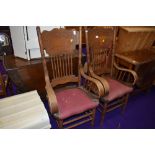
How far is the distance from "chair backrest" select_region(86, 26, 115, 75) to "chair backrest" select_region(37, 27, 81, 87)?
0.22 m

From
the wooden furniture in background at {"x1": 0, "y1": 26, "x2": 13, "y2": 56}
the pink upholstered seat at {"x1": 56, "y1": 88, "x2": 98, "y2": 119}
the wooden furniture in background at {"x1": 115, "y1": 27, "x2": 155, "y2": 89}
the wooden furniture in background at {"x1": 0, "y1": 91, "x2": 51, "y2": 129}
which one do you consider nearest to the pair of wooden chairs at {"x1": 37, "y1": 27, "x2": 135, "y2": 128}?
the pink upholstered seat at {"x1": 56, "y1": 88, "x2": 98, "y2": 119}

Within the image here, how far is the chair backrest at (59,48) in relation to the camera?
1.54 meters

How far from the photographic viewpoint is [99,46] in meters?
1.88

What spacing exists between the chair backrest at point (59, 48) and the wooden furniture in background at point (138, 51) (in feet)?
2.50

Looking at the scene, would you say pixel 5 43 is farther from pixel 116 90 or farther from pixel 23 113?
pixel 116 90

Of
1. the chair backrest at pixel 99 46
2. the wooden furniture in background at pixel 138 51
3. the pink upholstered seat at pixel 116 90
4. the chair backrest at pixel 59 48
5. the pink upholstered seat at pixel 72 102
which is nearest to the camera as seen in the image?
the pink upholstered seat at pixel 72 102

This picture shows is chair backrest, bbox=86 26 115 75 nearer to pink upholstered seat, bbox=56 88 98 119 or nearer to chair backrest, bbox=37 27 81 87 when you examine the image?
chair backrest, bbox=37 27 81 87

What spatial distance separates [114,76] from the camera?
85.2 inches

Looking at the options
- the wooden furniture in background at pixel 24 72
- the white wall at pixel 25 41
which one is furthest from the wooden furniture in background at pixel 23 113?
the white wall at pixel 25 41

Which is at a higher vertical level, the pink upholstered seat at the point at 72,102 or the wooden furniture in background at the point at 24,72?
the wooden furniture in background at the point at 24,72

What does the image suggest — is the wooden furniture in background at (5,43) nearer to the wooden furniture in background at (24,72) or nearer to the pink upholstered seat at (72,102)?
the wooden furniture in background at (24,72)
